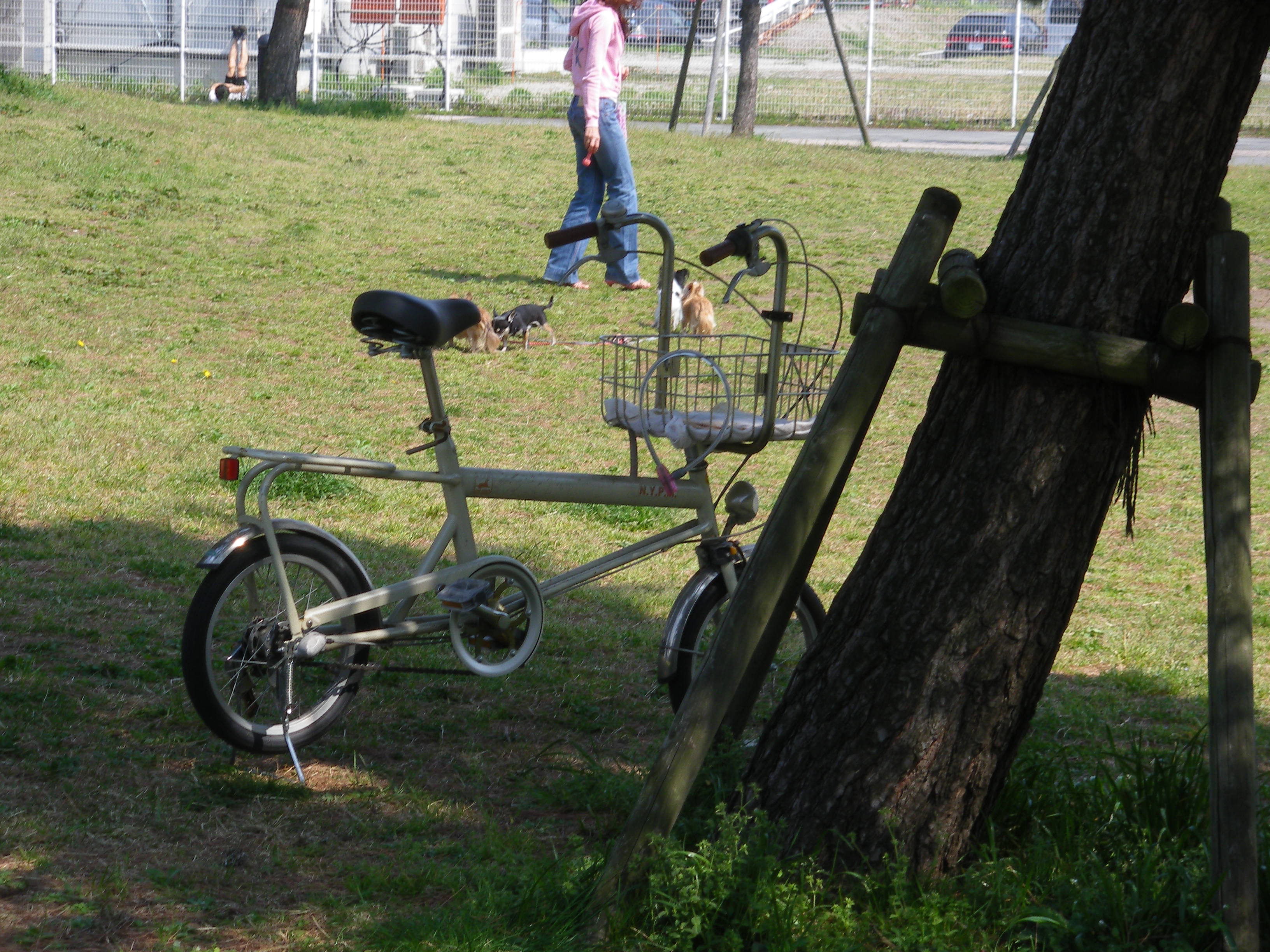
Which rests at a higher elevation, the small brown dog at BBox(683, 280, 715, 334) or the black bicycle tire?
the small brown dog at BBox(683, 280, 715, 334)

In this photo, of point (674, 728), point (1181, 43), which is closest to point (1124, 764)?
point (674, 728)

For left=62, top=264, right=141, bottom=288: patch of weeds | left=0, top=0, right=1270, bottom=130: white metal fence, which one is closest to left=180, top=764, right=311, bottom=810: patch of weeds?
left=62, top=264, right=141, bottom=288: patch of weeds

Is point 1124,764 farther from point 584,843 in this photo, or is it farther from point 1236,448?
point 584,843

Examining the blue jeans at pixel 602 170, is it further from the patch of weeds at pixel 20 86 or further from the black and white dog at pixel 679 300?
the patch of weeds at pixel 20 86

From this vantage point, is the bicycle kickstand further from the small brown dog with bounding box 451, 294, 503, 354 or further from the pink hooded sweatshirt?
the pink hooded sweatshirt

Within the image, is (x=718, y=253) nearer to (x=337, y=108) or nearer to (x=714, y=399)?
(x=714, y=399)

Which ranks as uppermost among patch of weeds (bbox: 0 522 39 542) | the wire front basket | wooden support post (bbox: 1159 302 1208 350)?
wooden support post (bbox: 1159 302 1208 350)

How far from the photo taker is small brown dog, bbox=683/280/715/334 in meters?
9.69

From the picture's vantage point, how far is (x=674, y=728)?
2.81 meters

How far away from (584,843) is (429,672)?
953 mm

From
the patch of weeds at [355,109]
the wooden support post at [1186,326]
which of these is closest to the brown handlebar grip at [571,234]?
the wooden support post at [1186,326]

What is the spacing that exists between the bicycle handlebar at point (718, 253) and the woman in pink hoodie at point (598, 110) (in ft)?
20.7

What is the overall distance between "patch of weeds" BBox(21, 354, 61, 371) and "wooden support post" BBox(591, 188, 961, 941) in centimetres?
681

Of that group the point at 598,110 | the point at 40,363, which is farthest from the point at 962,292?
the point at 598,110
